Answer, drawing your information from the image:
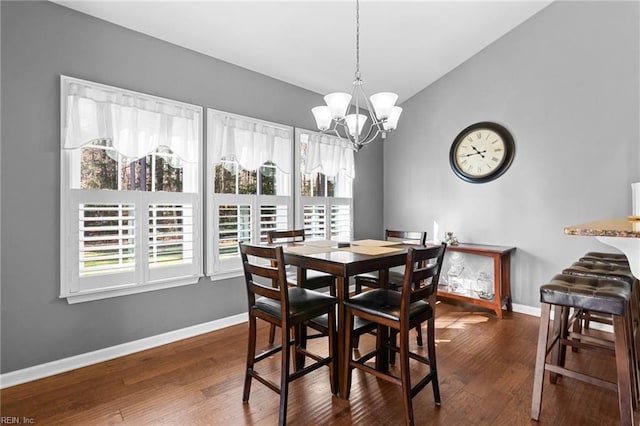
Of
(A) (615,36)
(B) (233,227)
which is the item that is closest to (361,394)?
(B) (233,227)

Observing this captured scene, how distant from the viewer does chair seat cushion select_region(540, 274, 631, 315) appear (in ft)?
5.51

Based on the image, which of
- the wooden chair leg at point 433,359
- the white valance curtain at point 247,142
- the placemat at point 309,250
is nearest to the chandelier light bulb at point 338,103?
the placemat at point 309,250

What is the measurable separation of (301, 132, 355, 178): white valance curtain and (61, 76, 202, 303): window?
1352mm

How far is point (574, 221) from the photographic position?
3.40 metres

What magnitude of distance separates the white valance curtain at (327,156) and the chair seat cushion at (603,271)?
2.66 metres

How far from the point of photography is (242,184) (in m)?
3.48

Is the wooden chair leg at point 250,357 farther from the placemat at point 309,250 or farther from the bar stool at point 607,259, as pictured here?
the bar stool at point 607,259

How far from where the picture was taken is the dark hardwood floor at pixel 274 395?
6.28 ft

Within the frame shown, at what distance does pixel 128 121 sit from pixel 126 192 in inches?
22.2

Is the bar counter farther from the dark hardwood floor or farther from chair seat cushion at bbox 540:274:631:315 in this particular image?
the dark hardwood floor

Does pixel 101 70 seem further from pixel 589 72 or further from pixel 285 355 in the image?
pixel 589 72

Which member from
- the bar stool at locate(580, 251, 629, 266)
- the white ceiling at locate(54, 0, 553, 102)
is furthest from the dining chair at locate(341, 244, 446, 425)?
the white ceiling at locate(54, 0, 553, 102)

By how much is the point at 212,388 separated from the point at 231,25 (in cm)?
288

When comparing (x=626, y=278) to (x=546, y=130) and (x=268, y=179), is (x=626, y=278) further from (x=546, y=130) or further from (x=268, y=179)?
(x=268, y=179)
